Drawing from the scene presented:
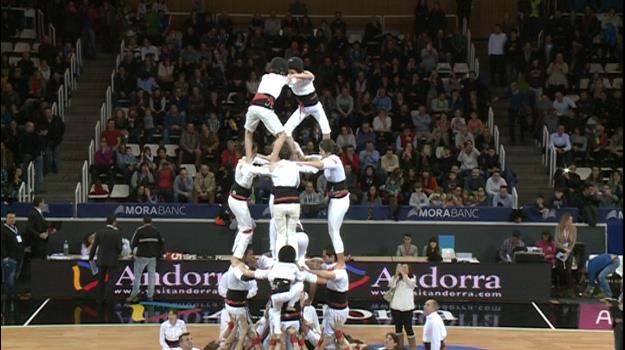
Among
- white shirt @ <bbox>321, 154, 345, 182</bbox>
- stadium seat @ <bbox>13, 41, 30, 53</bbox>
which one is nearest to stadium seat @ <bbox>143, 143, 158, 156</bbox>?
stadium seat @ <bbox>13, 41, 30, 53</bbox>

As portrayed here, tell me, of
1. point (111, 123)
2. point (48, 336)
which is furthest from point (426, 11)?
point (48, 336)

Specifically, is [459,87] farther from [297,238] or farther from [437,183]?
[297,238]

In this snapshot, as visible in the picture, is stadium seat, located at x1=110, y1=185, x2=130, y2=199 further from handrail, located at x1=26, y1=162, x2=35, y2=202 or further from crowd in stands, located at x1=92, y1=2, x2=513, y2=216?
→ handrail, located at x1=26, y1=162, x2=35, y2=202

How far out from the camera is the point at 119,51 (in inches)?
1256

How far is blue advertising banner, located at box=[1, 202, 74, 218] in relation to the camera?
24828 mm

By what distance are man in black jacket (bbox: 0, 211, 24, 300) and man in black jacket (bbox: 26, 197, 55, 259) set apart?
288mm

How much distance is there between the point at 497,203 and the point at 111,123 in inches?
359

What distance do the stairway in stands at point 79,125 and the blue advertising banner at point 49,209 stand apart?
1.85 meters

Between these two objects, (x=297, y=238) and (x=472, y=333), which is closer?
(x=297, y=238)

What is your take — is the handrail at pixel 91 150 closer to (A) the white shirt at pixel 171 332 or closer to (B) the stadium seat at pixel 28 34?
(B) the stadium seat at pixel 28 34

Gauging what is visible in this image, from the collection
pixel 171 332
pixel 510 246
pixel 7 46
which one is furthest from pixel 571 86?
pixel 171 332

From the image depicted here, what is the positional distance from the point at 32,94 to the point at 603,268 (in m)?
14.3

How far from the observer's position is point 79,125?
97.9 ft

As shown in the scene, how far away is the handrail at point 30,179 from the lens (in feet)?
85.9
